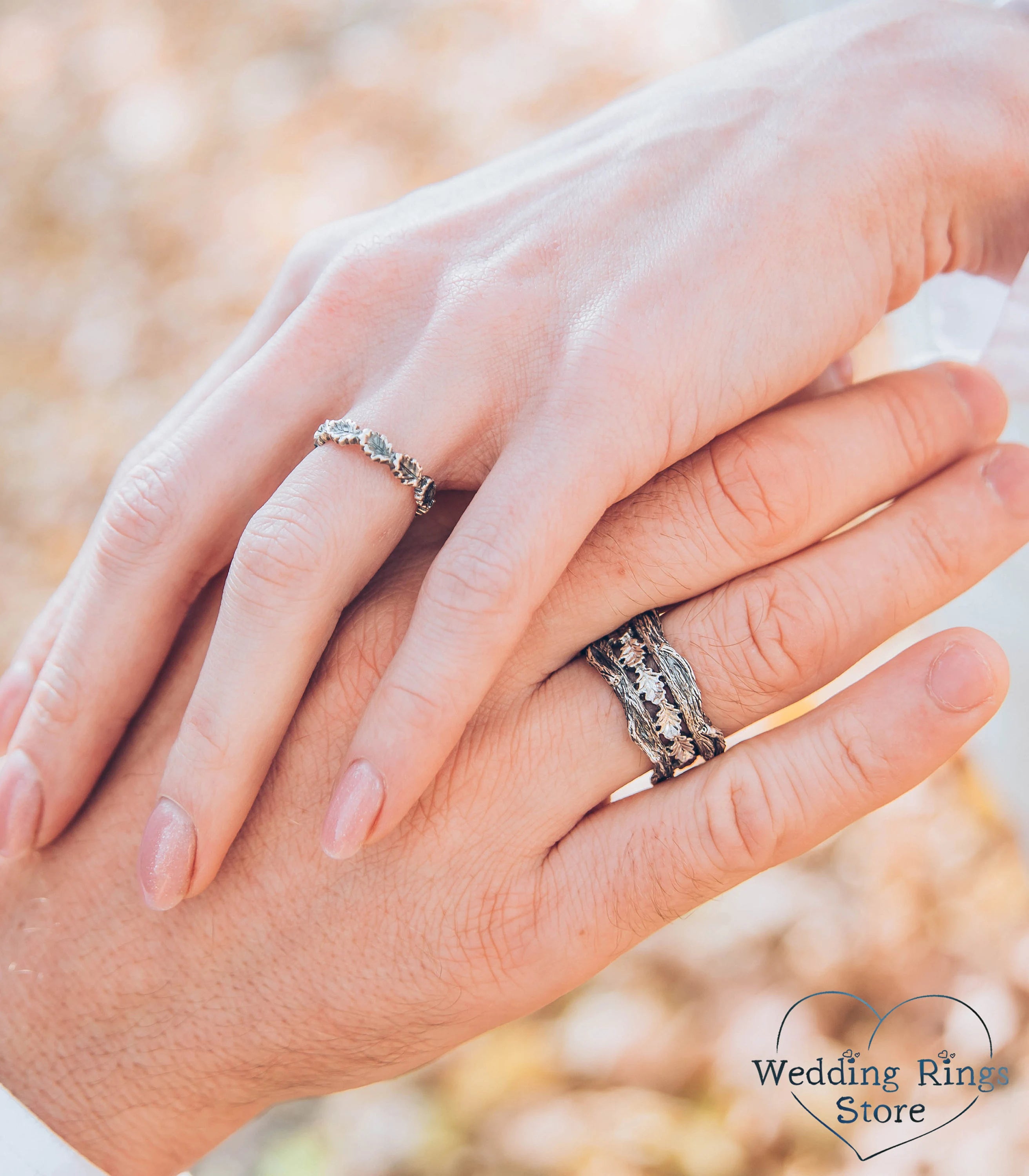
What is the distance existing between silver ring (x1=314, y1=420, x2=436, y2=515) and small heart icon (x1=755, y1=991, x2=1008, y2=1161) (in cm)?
95

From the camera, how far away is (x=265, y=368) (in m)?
1.04

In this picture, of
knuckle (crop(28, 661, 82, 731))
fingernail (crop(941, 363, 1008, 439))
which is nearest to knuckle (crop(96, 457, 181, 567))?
knuckle (crop(28, 661, 82, 731))

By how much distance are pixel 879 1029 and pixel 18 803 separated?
1162mm

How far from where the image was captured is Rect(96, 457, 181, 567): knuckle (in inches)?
39.8

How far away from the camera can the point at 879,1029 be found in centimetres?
131

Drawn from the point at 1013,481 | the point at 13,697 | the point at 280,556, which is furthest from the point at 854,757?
the point at 13,697

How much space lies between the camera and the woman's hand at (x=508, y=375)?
89 cm

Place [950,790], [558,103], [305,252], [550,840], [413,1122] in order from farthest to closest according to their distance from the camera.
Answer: [558,103] < [950,790] < [413,1122] < [305,252] < [550,840]

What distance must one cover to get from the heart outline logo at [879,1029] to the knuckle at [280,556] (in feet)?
3.13

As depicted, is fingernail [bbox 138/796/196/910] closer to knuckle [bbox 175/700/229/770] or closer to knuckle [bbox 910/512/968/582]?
knuckle [bbox 175/700/229/770]

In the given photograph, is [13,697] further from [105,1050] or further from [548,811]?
[548,811]

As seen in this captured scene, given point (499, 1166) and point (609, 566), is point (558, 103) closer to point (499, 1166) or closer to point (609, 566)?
point (609, 566)

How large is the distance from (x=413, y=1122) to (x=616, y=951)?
0.60 m

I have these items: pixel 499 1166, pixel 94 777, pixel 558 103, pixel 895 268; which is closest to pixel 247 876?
pixel 94 777
